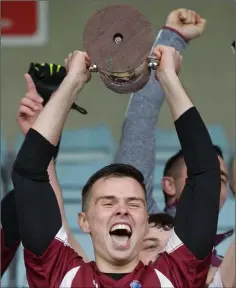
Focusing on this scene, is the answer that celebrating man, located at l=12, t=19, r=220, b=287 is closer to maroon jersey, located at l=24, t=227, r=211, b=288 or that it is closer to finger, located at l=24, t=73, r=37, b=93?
maroon jersey, located at l=24, t=227, r=211, b=288

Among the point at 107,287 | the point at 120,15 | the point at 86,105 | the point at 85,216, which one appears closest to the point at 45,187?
the point at 85,216

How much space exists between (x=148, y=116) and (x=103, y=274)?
68cm

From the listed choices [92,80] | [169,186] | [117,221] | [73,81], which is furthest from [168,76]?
[92,80]

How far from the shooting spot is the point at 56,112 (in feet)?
5.53

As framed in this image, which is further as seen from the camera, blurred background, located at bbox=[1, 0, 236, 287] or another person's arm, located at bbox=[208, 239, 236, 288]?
blurred background, located at bbox=[1, 0, 236, 287]

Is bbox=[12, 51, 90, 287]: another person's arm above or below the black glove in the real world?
below

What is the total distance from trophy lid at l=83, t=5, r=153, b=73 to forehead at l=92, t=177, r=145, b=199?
0.22 m

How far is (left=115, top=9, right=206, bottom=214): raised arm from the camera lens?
223cm

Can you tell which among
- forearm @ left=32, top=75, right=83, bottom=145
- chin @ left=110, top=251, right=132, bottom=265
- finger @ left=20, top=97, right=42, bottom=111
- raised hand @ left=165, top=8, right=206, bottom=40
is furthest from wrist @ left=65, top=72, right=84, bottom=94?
raised hand @ left=165, top=8, right=206, bottom=40

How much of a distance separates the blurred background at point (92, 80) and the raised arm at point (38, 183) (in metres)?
1.35

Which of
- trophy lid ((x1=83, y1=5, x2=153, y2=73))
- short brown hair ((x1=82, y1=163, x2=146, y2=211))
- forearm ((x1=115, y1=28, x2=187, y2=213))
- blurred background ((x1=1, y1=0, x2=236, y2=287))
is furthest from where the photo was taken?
blurred background ((x1=1, y1=0, x2=236, y2=287))

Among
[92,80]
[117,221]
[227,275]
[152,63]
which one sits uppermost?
[92,80]

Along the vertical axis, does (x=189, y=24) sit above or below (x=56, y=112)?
above

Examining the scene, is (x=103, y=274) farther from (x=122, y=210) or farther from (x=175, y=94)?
(x=175, y=94)
